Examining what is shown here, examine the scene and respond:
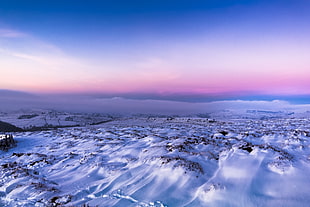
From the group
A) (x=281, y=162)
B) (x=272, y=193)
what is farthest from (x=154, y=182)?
(x=281, y=162)

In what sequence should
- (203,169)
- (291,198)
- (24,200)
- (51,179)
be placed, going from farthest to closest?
(51,179) < (203,169) < (24,200) < (291,198)

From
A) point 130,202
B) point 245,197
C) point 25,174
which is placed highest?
point 245,197

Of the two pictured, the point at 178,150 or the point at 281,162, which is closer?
the point at 281,162

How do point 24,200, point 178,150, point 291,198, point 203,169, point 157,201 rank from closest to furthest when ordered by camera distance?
point 291,198 → point 157,201 → point 24,200 → point 203,169 → point 178,150

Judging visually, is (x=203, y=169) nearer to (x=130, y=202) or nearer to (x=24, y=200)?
(x=130, y=202)

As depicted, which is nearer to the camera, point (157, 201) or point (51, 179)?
point (157, 201)

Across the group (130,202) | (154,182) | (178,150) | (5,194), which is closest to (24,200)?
(5,194)

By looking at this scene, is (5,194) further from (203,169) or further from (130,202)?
(203,169)

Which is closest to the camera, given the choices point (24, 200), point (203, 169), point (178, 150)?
point (24, 200)

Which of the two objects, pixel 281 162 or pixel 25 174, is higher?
pixel 281 162
